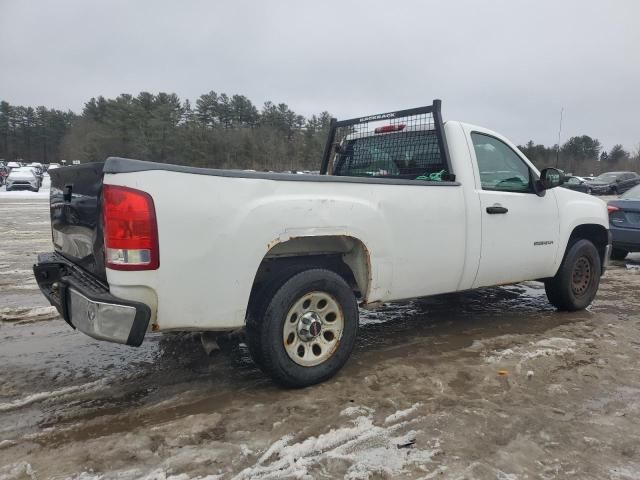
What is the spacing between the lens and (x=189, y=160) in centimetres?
4344

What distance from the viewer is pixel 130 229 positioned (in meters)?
2.81

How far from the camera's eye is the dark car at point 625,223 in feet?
29.0

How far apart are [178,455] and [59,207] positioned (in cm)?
217

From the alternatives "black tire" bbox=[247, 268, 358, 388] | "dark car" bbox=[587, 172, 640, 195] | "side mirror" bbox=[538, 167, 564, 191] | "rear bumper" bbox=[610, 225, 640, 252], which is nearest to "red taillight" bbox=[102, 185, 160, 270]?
"black tire" bbox=[247, 268, 358, 388]

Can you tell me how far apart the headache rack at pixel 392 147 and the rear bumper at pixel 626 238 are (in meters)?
5.92

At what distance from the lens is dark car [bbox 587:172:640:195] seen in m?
35.0

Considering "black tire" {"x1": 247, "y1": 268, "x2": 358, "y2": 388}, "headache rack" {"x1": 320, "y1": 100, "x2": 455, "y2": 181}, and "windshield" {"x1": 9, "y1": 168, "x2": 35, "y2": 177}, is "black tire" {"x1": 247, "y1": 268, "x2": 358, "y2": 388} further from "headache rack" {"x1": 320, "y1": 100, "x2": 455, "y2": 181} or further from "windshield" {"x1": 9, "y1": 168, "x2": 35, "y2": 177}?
"windshield" {"x1": 9, "y1": 168, "x2": 35, "y2": 177}

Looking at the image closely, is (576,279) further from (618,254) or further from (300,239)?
(618,254)

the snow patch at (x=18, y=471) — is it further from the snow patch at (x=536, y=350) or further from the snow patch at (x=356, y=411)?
the snow patch at (x=536, y=350)

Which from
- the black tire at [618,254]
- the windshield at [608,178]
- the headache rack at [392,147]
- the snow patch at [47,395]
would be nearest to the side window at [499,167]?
the headache rack at [392,147]

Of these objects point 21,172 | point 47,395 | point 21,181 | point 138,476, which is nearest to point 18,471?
point 138,476

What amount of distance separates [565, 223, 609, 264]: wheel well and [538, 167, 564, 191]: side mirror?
91cm

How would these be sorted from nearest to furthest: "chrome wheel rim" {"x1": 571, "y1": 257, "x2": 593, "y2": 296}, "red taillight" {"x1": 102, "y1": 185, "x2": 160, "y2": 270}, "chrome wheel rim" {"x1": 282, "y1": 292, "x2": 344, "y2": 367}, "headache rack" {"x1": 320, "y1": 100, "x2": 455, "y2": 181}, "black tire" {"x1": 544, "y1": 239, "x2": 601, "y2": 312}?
"red taillight" {"x1": 102, "y1": 185, "x2": 160, "y2": 270}, "chrome wheel rim" {"x1": 282, "y1": 292, "x2": 344, "y2": 367}, "headache rack" {"x1": 320, "y1": 100, "x2": 455, "y2": 181}, "black tire" {"x1": 544, "y1": 239, "x2": 601, "y2": 312}, "chrome wheel rim" {"x1": 571, "y1": 257, "x2": 593, "y2": 296}

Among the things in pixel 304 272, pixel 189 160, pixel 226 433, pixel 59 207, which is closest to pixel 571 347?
pixel 304 272
